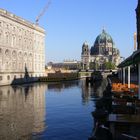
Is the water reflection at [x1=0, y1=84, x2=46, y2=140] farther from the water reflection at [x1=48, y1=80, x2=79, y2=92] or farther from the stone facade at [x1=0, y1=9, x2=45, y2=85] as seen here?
A: the stone facade at [x1=0, y1=9, x2=45, y2=85]

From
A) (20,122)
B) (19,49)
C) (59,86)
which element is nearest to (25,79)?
(19,49)

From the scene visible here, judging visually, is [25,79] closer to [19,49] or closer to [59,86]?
[19,49]

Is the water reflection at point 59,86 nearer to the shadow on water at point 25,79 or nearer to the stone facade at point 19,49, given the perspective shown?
the shadow on water at point 25,79

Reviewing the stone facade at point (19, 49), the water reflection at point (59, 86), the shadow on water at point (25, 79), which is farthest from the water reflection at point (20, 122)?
the shadow on water at point (25, 79)

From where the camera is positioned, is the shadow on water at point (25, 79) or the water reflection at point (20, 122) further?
the shadow on water at point (25, 79)

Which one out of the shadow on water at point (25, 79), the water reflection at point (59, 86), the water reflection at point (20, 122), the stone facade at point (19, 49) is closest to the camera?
the water reflection at point (20, 122)

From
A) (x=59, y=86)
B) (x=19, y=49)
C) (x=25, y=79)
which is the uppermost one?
(x=19, y=49)

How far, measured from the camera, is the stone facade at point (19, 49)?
103 m

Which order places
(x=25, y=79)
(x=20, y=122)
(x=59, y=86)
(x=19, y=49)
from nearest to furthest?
(x=20, y=122) < (x=59, y=86) < (x=19, y=49) < (x=25, y=79)

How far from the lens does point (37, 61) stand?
463ft

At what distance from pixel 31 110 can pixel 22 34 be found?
85778 millimetres

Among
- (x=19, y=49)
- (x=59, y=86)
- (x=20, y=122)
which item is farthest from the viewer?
(x=19, y=49)

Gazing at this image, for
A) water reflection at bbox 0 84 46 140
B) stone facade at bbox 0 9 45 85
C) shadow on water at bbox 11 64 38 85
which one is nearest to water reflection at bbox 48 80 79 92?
shadow on water at bbox 11 64 38 85

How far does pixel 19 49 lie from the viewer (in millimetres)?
117000
